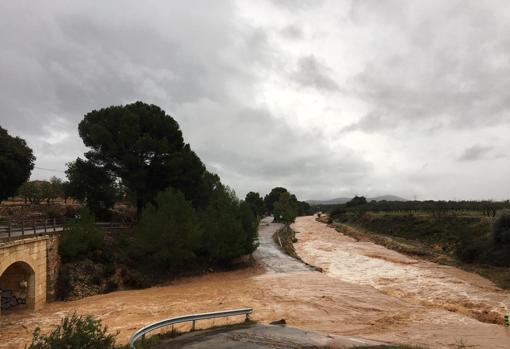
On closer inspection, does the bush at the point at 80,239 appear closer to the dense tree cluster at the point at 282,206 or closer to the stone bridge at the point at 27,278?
the stone bridge at the point at 27,278

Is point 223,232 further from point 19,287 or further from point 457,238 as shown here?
point 457,238

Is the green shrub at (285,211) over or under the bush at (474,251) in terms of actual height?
over

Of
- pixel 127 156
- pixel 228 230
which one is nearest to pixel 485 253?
pixel 228 230

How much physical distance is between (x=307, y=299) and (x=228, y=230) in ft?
45.7

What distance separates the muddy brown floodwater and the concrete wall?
3.31 ft

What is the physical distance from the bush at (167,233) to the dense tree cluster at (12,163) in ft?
46.0

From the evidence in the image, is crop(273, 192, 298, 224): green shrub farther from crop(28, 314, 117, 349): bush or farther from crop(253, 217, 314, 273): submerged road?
crop(28, 314, 117, 349): bush

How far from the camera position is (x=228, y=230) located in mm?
37094

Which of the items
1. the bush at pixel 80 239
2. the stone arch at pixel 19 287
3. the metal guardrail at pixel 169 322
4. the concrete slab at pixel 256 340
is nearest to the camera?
the metal guardrail at pixel 169 322

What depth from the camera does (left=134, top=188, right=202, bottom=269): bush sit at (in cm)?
3111

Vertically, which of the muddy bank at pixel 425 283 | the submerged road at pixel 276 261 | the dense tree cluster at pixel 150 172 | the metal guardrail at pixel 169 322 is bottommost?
the muddy bank at pixel 425 283

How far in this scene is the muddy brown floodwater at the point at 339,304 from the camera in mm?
18031

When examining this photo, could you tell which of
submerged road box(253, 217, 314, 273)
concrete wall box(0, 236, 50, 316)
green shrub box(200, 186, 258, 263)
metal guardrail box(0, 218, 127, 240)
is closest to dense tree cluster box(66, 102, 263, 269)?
green shrub box(200, 186, 258, 263)

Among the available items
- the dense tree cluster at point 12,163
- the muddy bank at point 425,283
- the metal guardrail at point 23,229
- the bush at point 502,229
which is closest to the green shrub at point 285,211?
the muddy bank at point 425,283
